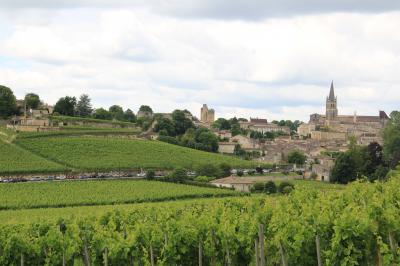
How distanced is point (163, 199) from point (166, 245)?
35304mm

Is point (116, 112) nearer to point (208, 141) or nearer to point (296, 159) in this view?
point (208, 141)

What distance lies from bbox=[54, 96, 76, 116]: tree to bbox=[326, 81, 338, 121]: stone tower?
86057mm

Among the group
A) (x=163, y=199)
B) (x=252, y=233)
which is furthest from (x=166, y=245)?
(x=163, y=199)

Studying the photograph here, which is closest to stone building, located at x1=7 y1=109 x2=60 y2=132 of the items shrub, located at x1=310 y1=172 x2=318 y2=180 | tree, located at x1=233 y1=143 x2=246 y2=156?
tree, located at x1=233 y1=143 x2=246 y2=156

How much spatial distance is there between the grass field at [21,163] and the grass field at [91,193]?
4.63 m

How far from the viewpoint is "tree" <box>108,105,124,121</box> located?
122750 millimetres

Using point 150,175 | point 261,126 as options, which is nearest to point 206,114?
point 261,126

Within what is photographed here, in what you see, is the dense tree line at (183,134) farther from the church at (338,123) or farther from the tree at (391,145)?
the church at (338,123)

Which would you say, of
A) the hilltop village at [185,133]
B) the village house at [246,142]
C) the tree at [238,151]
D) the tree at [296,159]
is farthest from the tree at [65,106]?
the tree at [296,159]

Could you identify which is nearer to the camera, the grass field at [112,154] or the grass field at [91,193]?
the grass field at [91,193]

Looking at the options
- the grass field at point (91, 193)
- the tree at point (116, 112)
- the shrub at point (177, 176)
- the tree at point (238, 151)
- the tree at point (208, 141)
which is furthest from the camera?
the tree at point (116, 112)

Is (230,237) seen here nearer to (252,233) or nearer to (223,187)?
(252,233)

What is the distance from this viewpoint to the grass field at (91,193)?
157 ft

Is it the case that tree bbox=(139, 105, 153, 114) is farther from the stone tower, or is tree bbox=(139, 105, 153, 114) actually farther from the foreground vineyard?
the foreground vineyard
